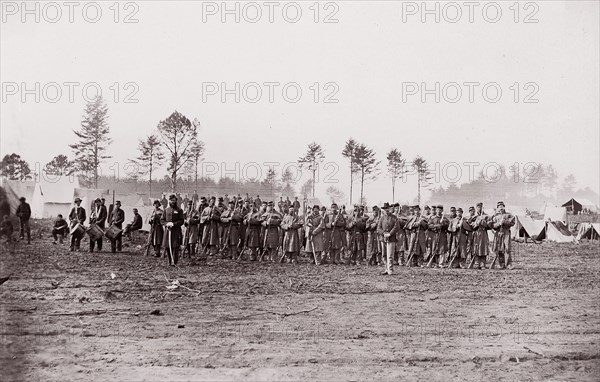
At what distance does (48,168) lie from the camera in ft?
209

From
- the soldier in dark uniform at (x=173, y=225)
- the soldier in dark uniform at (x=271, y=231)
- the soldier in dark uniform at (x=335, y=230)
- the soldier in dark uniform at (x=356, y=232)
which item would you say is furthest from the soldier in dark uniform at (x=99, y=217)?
the soldier in dark uniform at (x=356, y=232)

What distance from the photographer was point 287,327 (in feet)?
24.2

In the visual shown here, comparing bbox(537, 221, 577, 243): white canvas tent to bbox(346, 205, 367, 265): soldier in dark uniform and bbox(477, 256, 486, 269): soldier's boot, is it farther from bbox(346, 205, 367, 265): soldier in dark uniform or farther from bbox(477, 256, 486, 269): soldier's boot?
bbox(346, 205, 367, 265): soldier in dark uniform

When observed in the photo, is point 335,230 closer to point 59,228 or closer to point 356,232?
point 356,232

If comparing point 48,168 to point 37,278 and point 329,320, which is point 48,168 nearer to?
point 37,278

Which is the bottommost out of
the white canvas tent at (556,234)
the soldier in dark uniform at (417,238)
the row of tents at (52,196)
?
the white canvas tent at (556,234)

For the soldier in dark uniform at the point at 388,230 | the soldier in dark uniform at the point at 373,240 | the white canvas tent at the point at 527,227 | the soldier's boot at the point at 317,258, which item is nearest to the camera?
the soldier in dark uniform at the point at 388,230

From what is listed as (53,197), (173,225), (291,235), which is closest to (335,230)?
(291,235)

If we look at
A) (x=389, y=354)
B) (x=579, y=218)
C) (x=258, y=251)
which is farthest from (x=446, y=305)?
(x=579, y=218)

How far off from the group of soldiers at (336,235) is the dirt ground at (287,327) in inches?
134

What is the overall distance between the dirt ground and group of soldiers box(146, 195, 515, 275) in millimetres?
3403

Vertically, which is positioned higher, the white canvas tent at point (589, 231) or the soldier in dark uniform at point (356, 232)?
the soldier in dark uniform at point (356, 232)

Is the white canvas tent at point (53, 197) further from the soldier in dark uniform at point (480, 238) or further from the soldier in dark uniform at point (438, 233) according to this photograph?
the soldier in dark uniform at point (480, 238)

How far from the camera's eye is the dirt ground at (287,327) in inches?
225
